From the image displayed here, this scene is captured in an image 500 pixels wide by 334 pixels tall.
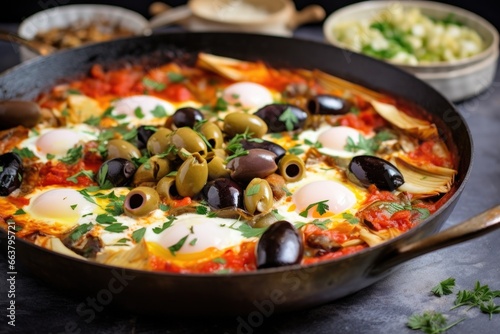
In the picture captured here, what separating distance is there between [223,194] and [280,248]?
0.61m

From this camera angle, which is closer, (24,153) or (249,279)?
(249,279)

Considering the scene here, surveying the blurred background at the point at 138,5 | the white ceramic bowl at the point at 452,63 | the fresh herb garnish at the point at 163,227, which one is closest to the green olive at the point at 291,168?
the fresh herb garnish at the point at 163,227

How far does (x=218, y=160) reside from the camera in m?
3.50

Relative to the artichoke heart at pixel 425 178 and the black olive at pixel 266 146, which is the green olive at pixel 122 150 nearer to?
the black olive at pixel 266 146

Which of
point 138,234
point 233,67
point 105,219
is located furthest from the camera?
point 233,67

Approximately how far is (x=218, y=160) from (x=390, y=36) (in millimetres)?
2623

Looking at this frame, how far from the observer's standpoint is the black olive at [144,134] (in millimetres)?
3869

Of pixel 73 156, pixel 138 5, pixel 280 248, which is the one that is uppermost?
pixel 280 248

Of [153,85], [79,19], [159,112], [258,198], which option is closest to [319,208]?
[258,198]

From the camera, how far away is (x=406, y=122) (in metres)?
4.20

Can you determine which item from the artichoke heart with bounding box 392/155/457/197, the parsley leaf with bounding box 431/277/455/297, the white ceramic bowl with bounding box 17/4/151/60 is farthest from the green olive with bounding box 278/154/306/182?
the white ceramic bowl with bounding box 17/4/151/60

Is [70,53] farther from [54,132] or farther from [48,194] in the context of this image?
[48,194]

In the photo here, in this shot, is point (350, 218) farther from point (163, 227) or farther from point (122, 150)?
point (122, 150)

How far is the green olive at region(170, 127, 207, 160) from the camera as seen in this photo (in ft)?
11.6
